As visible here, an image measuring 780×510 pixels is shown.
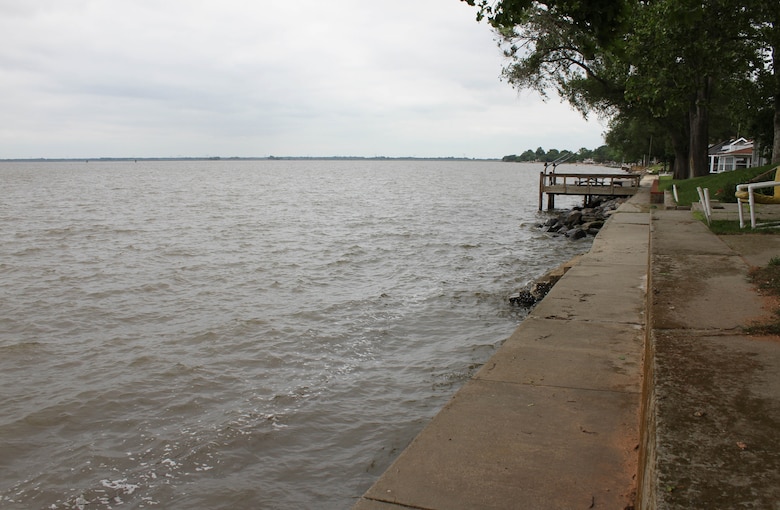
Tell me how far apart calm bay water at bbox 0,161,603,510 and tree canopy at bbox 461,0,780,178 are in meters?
4.22

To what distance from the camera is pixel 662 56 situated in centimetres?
2020

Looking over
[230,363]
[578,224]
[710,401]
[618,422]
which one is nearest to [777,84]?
[578,224]

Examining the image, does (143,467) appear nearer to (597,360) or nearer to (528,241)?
(597,360)

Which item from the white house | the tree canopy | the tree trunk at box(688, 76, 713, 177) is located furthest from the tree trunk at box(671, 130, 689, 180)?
the white house

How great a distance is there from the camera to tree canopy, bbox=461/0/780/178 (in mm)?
5934

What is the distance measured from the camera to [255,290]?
13.9m

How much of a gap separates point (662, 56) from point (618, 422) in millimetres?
19374

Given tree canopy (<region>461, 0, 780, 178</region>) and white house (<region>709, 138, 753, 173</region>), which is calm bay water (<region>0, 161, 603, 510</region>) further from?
white house (<region>709, 138, 753, 173</region>)

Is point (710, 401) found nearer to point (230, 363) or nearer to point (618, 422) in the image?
point (618, 422)

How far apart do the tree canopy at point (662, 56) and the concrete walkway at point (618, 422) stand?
257 cm

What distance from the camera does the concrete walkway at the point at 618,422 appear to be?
245cm

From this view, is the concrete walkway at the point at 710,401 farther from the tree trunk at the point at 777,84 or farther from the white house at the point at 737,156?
the white house at the point at 737,156

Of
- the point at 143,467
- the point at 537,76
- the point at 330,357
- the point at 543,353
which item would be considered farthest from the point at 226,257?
the point at 537,76

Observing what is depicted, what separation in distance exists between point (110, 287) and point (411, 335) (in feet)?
25.9
